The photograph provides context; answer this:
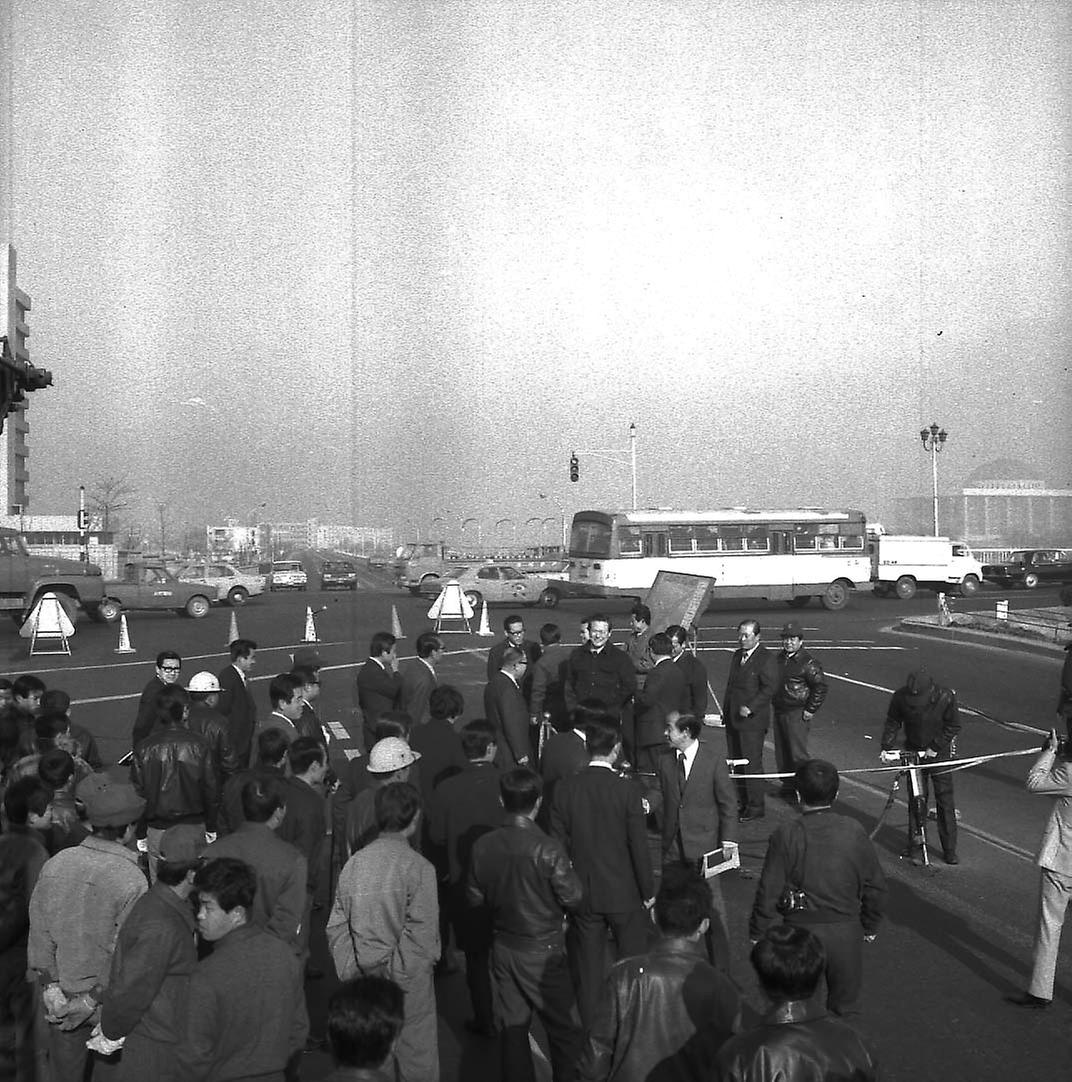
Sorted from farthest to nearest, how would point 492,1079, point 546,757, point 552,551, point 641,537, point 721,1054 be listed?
1. point 552,551
2. point 641,537
3. point 546,757
4. point 492,1079
5. point 721,1054

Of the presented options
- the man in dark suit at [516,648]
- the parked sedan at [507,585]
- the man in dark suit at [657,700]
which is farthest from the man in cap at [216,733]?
the parked sedan at [507,585]

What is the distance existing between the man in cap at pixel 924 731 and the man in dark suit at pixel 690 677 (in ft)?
5.04

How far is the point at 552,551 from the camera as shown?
294 feet

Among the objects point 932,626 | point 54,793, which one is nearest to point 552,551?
point 932,626

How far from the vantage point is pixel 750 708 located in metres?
10.3

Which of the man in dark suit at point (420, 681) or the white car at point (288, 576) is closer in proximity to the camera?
the man in dark suit at point (420, 681)

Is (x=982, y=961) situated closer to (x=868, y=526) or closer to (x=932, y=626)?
(x=932, y=626)

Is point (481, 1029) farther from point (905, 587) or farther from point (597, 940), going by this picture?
point (905, 587)

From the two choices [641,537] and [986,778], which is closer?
[986,778]

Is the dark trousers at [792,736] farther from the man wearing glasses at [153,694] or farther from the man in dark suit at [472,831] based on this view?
the man wearing glasses at [153,694]

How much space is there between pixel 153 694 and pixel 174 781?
1.74m

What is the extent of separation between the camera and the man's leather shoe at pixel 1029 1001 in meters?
5.98

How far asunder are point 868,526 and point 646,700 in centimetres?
3674

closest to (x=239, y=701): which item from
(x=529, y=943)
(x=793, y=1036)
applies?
(x=529, y=943)
